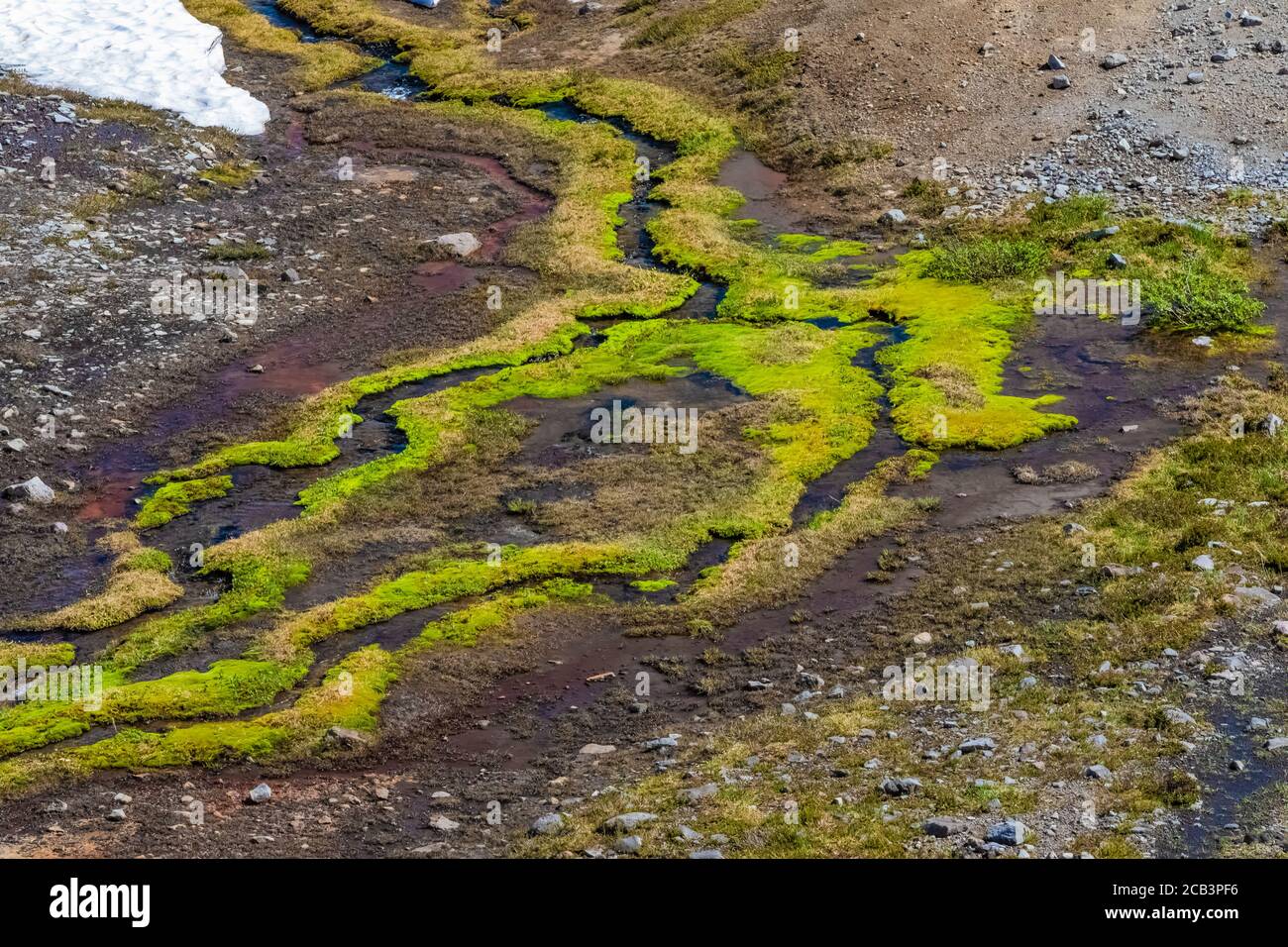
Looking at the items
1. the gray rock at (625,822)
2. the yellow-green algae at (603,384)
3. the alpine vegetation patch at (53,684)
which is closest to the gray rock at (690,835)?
the gray rock at (625,822)

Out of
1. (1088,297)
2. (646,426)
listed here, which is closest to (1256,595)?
(646,426)

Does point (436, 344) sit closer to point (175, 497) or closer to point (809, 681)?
point (175, 497)

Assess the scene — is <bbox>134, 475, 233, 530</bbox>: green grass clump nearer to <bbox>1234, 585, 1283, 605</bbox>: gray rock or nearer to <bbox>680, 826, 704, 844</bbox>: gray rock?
<bbox>680, 826, 704, 844</bbox>: gray rock

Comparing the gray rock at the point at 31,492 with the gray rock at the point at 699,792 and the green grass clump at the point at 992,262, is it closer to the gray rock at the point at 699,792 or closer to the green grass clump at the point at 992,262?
the gray rock at the point at 699,792

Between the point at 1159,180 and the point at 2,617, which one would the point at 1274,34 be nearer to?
the point at 1159,180

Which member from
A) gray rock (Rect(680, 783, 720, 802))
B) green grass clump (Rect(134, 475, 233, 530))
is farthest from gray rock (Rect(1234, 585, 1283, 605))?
green grass clump (Rect(134, 475, 233, 530))

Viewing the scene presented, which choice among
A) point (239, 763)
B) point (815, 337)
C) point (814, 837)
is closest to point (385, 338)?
point (815, 337)
